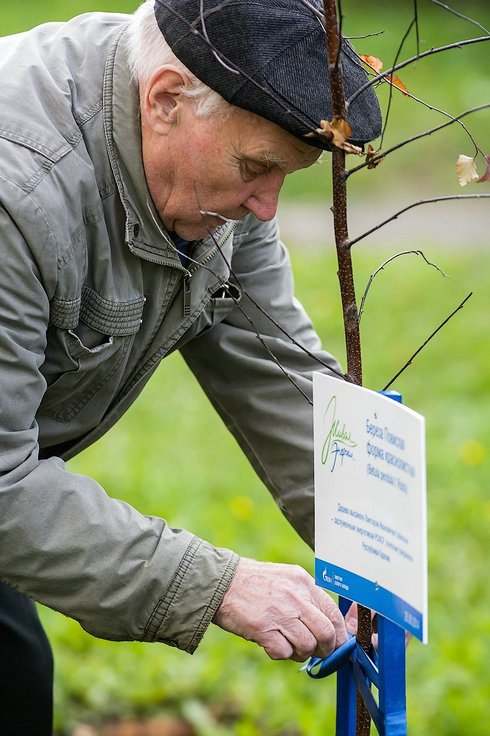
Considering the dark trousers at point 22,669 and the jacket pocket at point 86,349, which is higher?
the jacket pocket at point 86,349

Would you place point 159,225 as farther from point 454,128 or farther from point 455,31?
point 455,31

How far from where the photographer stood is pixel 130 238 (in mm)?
1847

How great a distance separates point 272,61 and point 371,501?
0.68m

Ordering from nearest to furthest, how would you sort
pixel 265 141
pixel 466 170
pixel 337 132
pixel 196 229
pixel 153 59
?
pixel 337 132, pixel 466 170, pixel 265 141, pixel 153 59, pixel 196 229

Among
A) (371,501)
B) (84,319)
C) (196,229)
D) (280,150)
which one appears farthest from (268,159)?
(371,501)

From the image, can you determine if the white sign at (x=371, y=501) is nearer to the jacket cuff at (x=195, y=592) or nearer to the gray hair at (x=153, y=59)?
the jacket cuff at (x=195, y=592)

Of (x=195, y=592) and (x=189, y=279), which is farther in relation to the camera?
(x=189, y=279)

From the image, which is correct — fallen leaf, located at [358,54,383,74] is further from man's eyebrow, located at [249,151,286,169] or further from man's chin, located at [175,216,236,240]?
man's chin, located at [175,216,236,240]

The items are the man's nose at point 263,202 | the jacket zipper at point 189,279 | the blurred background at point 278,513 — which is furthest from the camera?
the blurred background at point 278,513

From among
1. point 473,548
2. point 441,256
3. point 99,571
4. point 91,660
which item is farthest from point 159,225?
point 441,256

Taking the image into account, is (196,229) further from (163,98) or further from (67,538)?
(67,538)

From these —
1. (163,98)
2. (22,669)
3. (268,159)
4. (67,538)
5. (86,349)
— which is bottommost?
(22,669)

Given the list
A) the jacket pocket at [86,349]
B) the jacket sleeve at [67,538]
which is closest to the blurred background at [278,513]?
the jacket pocket at [86,349]

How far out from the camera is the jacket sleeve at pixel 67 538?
167 cm
